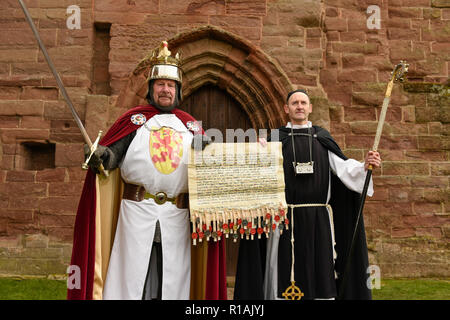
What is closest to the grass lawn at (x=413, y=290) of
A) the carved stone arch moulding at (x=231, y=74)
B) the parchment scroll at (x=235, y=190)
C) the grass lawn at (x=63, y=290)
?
the grass lawn at (x=63, y=290)

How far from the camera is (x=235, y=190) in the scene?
3.07m

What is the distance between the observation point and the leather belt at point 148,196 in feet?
10.5

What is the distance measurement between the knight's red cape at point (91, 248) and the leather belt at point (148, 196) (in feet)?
0.81

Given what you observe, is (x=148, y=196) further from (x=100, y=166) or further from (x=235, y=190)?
(x=235, y=190)

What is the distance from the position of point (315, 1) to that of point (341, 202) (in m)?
3.43

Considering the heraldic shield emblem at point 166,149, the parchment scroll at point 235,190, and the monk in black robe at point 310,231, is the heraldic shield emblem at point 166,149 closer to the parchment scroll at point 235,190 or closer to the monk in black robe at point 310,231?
the parchment scroll at point 235,190

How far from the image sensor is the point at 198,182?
120 inches

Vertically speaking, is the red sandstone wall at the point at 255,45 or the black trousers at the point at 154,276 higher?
the red sandstone wall at the point at 255,45

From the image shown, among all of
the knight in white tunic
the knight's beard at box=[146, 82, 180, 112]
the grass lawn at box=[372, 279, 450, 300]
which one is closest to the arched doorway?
the grass lawn at box=[372, 279, 450, 300]

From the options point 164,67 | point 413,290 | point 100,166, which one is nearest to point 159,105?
point 164,67

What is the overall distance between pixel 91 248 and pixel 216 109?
11.0 ft

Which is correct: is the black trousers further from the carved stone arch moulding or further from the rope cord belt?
the carved stone arch moulding

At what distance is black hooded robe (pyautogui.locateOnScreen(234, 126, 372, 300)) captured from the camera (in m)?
3.25

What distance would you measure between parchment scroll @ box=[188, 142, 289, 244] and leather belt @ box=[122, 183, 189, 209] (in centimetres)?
26
